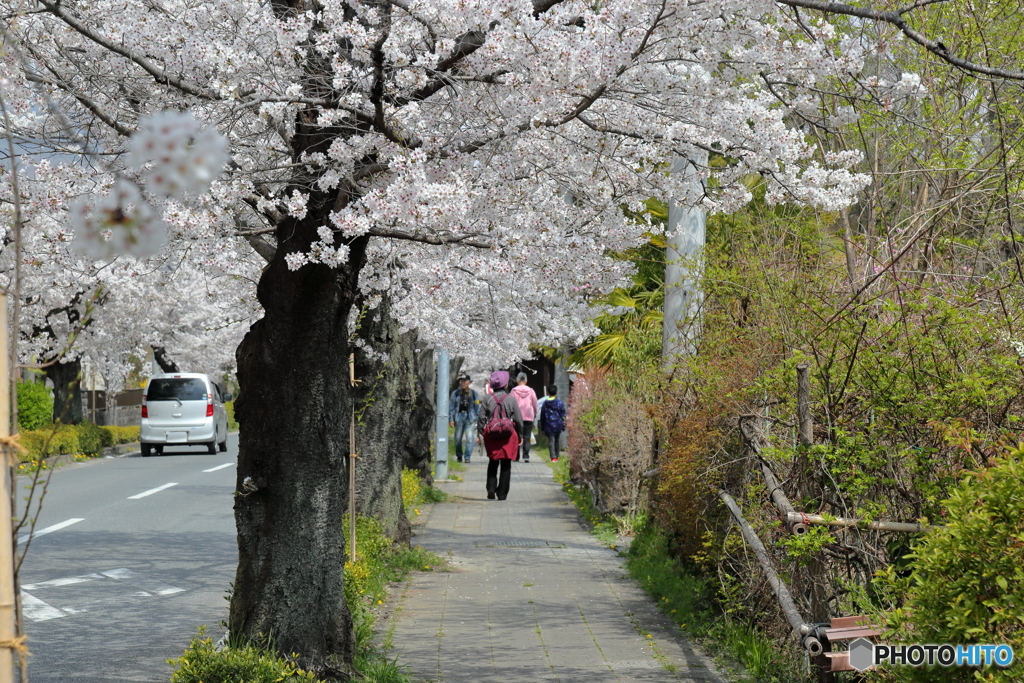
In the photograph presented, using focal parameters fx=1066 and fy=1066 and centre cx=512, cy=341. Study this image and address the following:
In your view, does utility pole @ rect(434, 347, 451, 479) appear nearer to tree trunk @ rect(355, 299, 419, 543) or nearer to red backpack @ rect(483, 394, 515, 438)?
red backpack @ rect(483, 394, 515, 438)

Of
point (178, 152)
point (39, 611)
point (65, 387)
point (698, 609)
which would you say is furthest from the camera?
point (65, 387)

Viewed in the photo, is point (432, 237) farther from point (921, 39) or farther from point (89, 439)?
point (89, 439)

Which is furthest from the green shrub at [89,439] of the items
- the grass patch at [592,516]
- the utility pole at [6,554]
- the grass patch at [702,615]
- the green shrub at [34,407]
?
the utility pole at [6,554]

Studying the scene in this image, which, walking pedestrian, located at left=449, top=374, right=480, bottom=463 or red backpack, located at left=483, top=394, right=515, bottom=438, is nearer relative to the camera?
red backpack, located at left=483, top=394, right=515, bottom=438

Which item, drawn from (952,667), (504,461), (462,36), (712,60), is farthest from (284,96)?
(504,461)

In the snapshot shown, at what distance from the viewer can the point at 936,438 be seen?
4.57 metres

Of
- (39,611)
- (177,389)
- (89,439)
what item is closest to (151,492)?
(39,611)

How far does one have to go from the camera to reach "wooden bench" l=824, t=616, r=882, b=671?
427 cm

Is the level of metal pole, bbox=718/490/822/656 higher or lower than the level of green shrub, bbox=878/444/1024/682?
lower

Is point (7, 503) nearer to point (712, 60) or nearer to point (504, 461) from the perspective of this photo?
point (712, 60)

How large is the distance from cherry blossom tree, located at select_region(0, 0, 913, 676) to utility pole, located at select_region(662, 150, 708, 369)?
1453mm

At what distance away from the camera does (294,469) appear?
5.93m

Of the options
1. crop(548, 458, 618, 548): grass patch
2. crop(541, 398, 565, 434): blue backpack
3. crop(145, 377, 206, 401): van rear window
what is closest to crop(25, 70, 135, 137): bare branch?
crop(548, 458, 618, 548): grass patch

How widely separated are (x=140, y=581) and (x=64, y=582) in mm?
656
